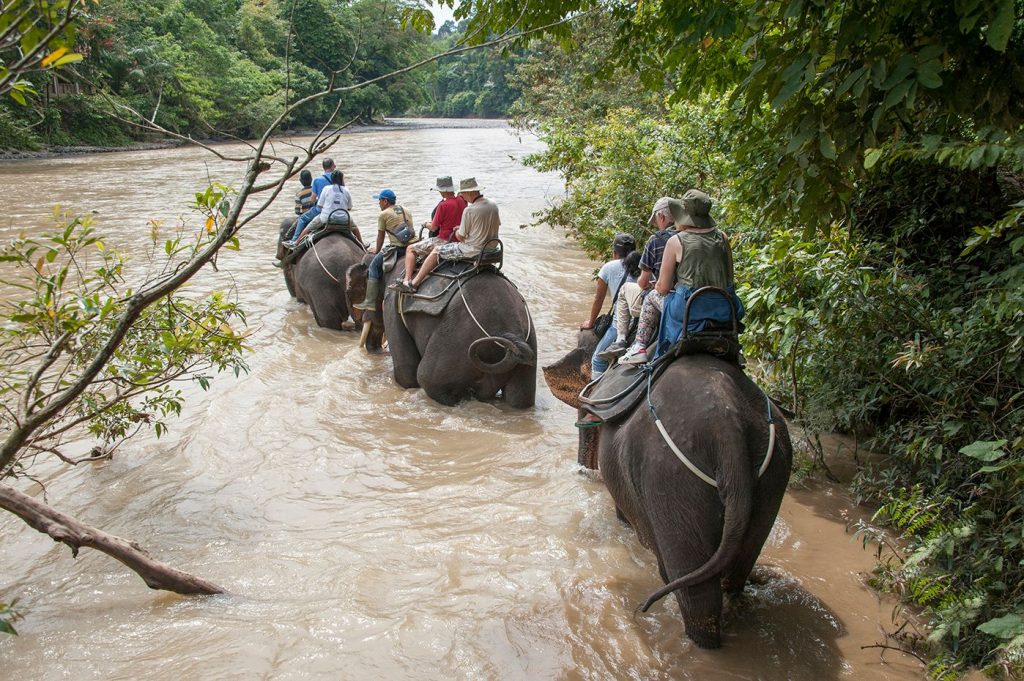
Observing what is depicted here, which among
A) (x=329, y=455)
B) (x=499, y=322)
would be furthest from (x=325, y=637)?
(x=499, y=322)

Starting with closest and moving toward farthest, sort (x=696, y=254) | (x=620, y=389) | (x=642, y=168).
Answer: (x=696, y=254)
(x=620, y=389)
(x=642, y=168)

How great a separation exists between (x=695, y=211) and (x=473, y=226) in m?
3.40

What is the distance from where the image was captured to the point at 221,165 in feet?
112

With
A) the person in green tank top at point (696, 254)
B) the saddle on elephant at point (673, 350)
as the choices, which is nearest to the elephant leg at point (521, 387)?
the saddle on elephant at point (673, 350)

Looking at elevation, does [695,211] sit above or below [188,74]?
below

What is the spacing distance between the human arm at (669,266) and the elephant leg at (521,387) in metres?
3.13

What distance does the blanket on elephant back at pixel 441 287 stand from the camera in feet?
25.7

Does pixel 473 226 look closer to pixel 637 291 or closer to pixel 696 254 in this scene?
pixel 637 291

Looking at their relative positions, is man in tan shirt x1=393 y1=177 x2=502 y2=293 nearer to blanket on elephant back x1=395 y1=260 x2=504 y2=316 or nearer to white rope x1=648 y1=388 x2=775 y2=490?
blanket on elephant back x1=395 y1=260 x2=504 y2=316

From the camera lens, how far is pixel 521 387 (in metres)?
7.90

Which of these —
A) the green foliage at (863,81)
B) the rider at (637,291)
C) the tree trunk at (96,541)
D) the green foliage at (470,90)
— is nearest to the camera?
the green foliage at (863,81)

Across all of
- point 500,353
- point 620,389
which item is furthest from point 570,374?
point 620,389

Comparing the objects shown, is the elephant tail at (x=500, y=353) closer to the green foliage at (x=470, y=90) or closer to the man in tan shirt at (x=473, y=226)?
the man in tan shirt at (x=473, y=226)

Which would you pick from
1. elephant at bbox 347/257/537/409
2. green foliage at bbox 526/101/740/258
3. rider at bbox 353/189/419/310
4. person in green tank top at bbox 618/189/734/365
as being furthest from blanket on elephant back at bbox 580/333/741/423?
rider at bbox 353/189/419/310
